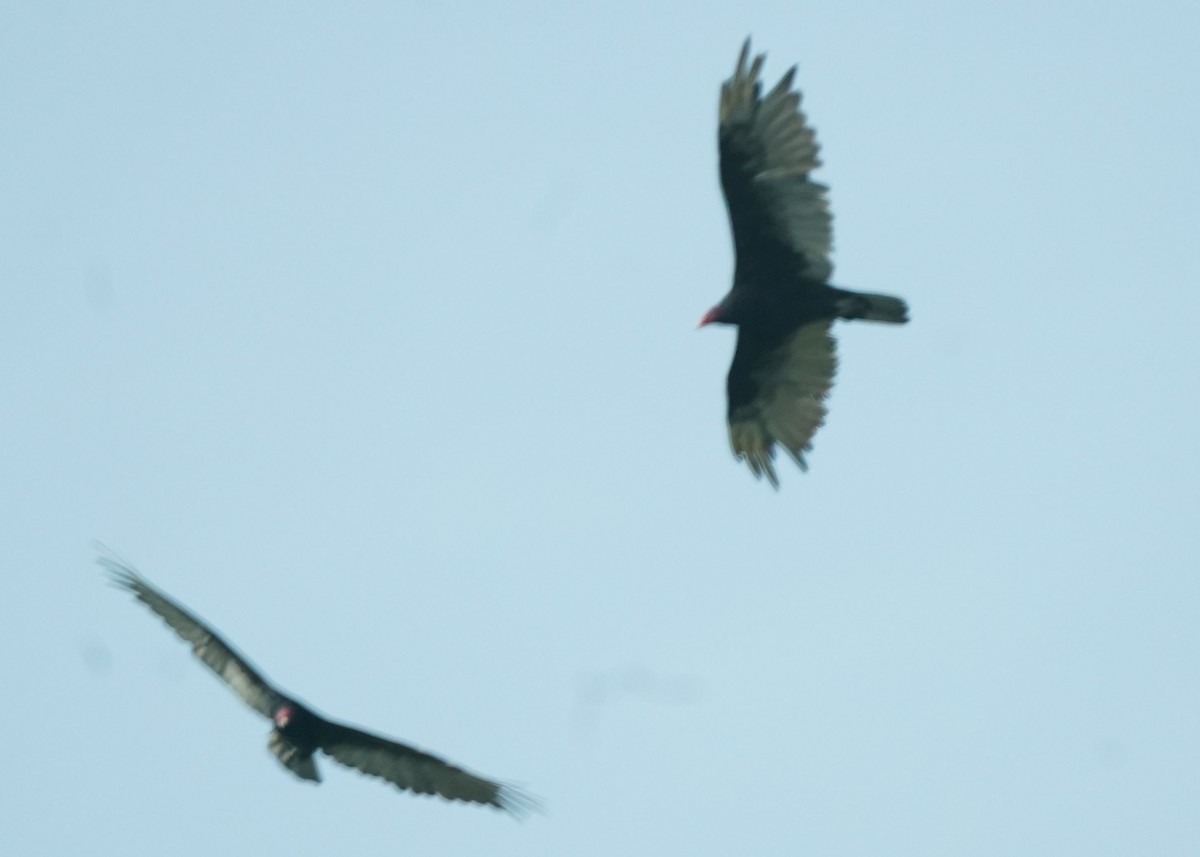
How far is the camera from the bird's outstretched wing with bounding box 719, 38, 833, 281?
20.2 meters

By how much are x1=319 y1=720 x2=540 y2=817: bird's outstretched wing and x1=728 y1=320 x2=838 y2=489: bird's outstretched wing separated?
3728 mm

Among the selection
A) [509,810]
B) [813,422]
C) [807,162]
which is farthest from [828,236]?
[509,810]

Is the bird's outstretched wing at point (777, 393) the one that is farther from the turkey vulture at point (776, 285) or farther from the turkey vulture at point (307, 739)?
the turkey vulture at point (307, 739)

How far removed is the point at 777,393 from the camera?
21.8 metres

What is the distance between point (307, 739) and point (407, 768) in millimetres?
916

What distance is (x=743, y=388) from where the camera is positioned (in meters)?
22.0

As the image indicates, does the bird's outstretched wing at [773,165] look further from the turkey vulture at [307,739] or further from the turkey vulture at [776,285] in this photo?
the turkey vulture at [307,739]

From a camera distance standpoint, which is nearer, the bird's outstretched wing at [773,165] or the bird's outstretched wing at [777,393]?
the bird's outstretched wing at [773,165]

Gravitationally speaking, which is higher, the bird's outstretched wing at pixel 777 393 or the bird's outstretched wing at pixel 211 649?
the bird's outstretched wing at pixel 777 393

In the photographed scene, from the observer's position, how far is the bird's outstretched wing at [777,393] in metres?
21.5

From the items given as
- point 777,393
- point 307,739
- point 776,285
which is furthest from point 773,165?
point 307,739

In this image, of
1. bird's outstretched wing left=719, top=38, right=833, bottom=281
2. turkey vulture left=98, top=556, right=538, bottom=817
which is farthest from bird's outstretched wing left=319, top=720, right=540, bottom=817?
bird's outstretched wing left=719, top=38, right=833, bottom=281

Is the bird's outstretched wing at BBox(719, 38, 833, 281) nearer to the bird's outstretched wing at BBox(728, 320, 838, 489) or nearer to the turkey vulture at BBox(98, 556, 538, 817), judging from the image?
the bird's outstretched wing at BBox(728, 320, 838, 489)

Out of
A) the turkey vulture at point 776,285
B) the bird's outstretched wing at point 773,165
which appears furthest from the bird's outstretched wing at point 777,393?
the bird's outstretched wing at point 773,165
